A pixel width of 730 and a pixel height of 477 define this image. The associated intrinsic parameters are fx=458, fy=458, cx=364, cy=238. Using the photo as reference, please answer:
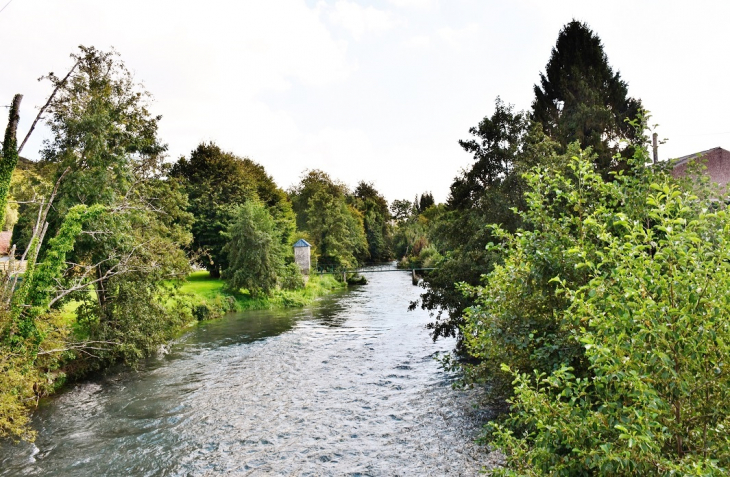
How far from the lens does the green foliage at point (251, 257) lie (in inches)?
1110

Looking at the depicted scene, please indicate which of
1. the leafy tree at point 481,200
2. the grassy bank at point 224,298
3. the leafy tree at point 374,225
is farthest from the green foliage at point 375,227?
the leafy tree at point 481,200

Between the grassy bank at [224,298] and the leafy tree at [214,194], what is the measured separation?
2.38 meters

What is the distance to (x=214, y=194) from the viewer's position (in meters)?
34.7

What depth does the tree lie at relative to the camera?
2273 centimetres

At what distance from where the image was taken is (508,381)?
6941 mm

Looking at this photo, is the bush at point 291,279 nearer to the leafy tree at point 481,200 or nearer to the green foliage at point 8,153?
the leafy tree at point 481,200

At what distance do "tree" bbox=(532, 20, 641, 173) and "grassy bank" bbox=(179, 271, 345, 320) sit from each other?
60.8 feet

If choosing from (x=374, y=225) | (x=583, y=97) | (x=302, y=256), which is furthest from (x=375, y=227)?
(x=583, y=97)

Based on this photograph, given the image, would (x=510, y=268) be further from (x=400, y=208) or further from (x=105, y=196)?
(x=400, y=208)

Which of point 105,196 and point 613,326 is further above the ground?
point 105,196

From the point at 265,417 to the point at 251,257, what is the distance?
59.7ft

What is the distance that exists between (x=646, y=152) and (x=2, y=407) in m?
11.2

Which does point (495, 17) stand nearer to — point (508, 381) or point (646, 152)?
point (646, 152)

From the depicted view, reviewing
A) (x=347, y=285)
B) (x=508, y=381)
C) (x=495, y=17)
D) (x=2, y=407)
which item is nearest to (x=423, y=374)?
(x=508, y=381)
